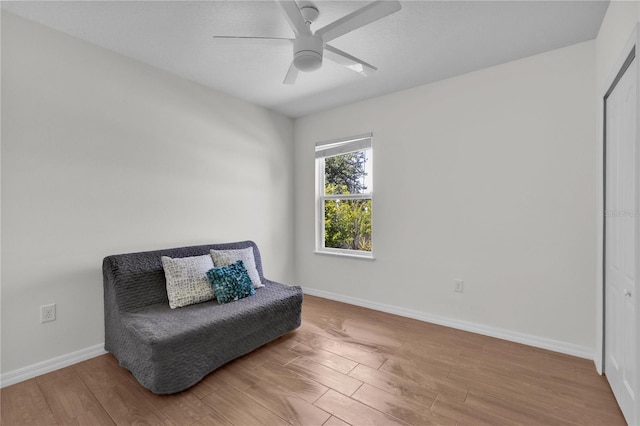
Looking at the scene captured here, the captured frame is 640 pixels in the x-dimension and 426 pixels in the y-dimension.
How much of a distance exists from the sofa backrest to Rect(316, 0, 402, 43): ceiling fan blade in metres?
2.19

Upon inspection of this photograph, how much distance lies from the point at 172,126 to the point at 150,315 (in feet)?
5.81

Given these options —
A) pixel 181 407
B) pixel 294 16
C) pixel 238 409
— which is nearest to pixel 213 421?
pixel 238 409

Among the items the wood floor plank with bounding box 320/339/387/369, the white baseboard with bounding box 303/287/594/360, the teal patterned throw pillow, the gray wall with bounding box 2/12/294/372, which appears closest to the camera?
the gray wall with bounding box 2/12/294/372

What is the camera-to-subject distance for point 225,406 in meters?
1.76

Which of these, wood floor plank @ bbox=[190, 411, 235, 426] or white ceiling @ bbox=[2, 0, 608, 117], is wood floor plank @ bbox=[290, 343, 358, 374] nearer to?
wood floor plank @ bbox=[190, 411, 235, 426]

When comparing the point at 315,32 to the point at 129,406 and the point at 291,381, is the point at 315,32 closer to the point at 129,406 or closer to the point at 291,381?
the point at 291,381

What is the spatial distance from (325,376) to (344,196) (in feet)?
7.35

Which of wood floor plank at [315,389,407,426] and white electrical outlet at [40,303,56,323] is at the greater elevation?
white electrical outlet at [40,303,56,323]

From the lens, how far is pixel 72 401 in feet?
5.90

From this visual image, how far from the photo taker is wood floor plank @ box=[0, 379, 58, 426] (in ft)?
5.34

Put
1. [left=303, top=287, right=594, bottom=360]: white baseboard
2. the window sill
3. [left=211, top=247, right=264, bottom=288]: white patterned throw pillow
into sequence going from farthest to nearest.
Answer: the window sill < [left=211, top=247, right=264, bottom=288]: white patterned throw pillow < [left=303, top=287, right=594, bottom=360]: white baseboard

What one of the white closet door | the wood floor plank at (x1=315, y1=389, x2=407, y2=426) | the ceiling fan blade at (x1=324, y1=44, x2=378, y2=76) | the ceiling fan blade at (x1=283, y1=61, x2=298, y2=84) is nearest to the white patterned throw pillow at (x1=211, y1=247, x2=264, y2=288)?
the wood floor plank at (x1=315, y1=389, x2=407, y2=426)

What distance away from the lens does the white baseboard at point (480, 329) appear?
7.75 feet

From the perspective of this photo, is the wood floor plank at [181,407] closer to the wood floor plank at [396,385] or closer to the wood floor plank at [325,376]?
the wood floor plank at [325,376]
